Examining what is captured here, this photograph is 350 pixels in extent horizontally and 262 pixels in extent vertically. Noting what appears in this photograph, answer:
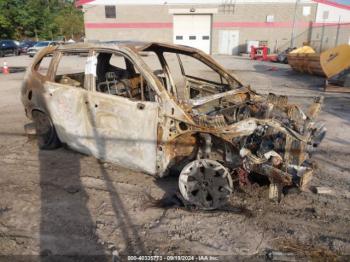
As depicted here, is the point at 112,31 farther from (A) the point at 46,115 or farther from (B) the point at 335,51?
(A) the point at 46,115

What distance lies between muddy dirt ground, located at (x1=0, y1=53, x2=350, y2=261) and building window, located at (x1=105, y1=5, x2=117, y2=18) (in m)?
30.9

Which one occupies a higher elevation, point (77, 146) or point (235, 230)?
point (77, 146)

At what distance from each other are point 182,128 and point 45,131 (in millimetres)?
2606

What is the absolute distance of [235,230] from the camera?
341 cm

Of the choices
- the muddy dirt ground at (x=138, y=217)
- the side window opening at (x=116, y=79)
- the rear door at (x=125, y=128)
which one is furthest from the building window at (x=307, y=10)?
the rear door at (x=125, y=128)

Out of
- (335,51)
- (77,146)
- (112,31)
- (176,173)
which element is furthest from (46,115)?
(112,31)

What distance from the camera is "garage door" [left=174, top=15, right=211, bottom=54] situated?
33.8m

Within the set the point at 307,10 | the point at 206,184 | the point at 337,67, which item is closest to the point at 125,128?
the point at 206,184

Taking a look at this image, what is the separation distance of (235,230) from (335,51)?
445 inches

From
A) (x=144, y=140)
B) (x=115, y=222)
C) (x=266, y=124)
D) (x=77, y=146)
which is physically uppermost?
(x=266, y=124)

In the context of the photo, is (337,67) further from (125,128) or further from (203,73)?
(125,128)

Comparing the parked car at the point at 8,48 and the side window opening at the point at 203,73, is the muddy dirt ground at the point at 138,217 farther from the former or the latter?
the parked car at the point at 8,48

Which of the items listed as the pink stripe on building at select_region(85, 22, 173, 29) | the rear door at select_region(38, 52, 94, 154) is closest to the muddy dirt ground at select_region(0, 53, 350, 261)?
the rear door at select_region(38, 52, 94, 154)

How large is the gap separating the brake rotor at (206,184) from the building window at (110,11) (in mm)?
32633
